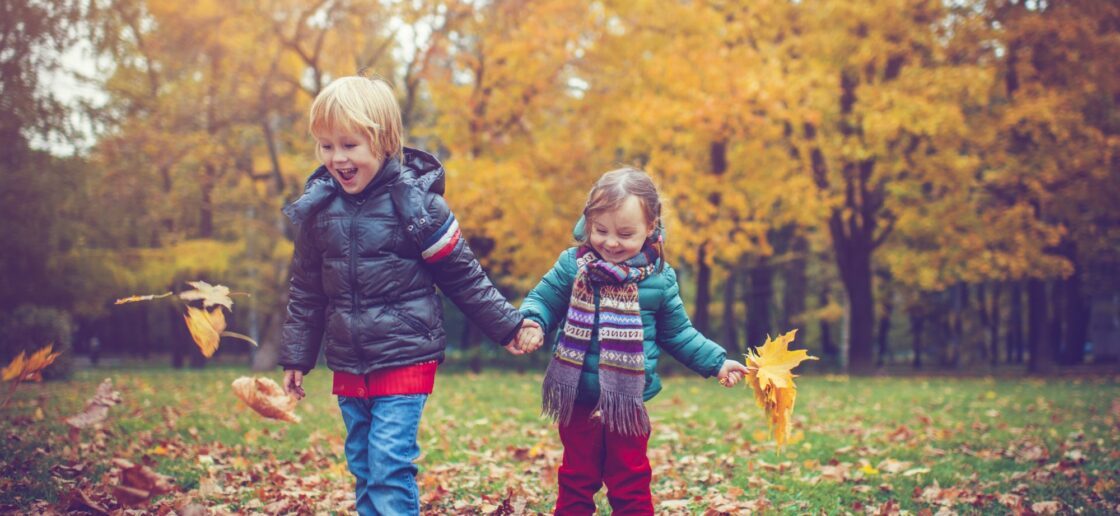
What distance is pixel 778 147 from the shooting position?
Result: 16.9 metres

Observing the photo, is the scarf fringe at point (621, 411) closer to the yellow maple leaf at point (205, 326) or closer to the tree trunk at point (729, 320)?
the yellow maple leaf at point (205, 326)

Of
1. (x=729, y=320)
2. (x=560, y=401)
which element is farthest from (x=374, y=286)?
(x=729, y=320)

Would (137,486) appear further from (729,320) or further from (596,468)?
(729,320)

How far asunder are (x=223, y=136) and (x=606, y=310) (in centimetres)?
1793

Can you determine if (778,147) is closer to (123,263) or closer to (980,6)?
(980,6)

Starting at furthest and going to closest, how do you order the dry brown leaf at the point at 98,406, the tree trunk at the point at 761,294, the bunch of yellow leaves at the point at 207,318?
1. the tree trunk at the point at 761,294
2. the dry brown leaf at the point at 98,406
3. the bunch of yellow leaves at the point at 207,318

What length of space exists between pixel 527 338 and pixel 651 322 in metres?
0.53

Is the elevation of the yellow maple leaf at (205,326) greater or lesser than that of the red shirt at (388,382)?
greater

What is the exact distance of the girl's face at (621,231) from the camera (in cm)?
338

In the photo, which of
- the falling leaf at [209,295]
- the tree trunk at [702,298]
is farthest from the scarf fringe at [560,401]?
the tree trunk at [702,298]

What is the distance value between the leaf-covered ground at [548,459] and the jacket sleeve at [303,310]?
704 mm

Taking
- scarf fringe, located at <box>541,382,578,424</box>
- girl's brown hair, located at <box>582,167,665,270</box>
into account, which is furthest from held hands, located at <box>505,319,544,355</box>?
girl's brown hair, located at <box>582,167,665,270</box>

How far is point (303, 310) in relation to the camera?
3461 millimetres

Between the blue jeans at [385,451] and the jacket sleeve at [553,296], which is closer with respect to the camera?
the blue jeans at [385,451]
